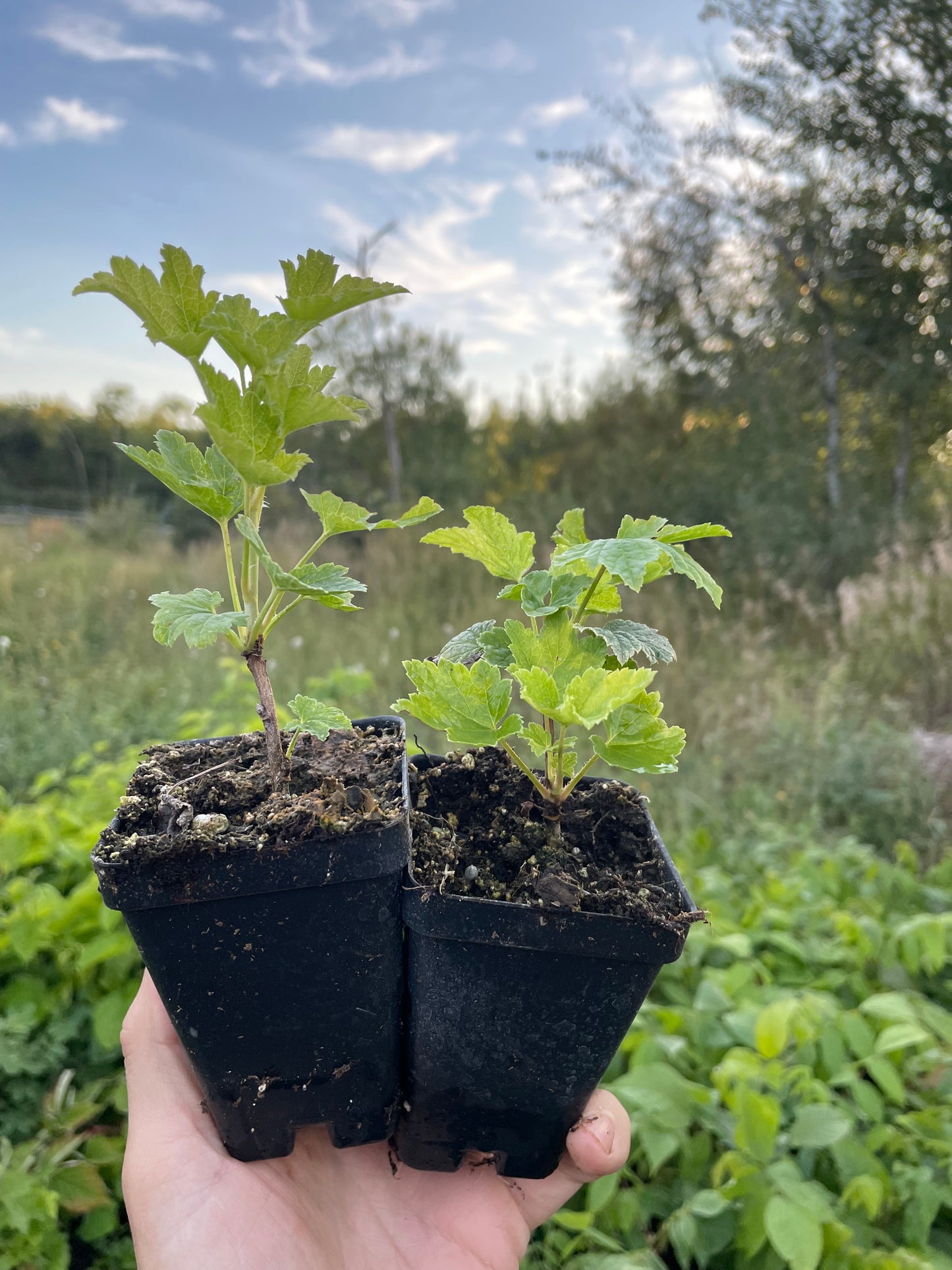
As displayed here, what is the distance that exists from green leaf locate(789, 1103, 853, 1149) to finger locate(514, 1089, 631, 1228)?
37 cm

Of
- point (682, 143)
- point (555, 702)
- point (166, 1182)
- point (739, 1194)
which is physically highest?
point (682, 143)

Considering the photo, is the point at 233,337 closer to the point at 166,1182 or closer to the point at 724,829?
the point at 166,1182

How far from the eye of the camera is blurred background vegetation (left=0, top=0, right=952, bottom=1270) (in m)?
1.39

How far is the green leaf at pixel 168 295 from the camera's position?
2.33 feet

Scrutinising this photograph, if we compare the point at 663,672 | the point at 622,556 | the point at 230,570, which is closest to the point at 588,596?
the point at 622,556

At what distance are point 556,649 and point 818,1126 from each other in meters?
1.00

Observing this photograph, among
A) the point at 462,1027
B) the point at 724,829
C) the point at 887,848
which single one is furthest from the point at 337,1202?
the point at 887,848

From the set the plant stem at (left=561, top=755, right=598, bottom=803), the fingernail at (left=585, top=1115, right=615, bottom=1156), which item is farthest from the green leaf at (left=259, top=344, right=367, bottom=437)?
the fingernail at (left=585, top=1115, right=615, bottom=1156)

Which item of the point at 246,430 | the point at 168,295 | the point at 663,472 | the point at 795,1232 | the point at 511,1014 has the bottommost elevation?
the point at 795,1232

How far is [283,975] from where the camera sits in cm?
86

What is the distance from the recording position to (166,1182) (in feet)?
3.17

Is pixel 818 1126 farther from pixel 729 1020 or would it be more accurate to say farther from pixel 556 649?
pixel 556 649

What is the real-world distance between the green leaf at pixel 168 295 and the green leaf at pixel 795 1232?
4.59 ft

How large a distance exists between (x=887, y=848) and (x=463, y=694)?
3310 mm
